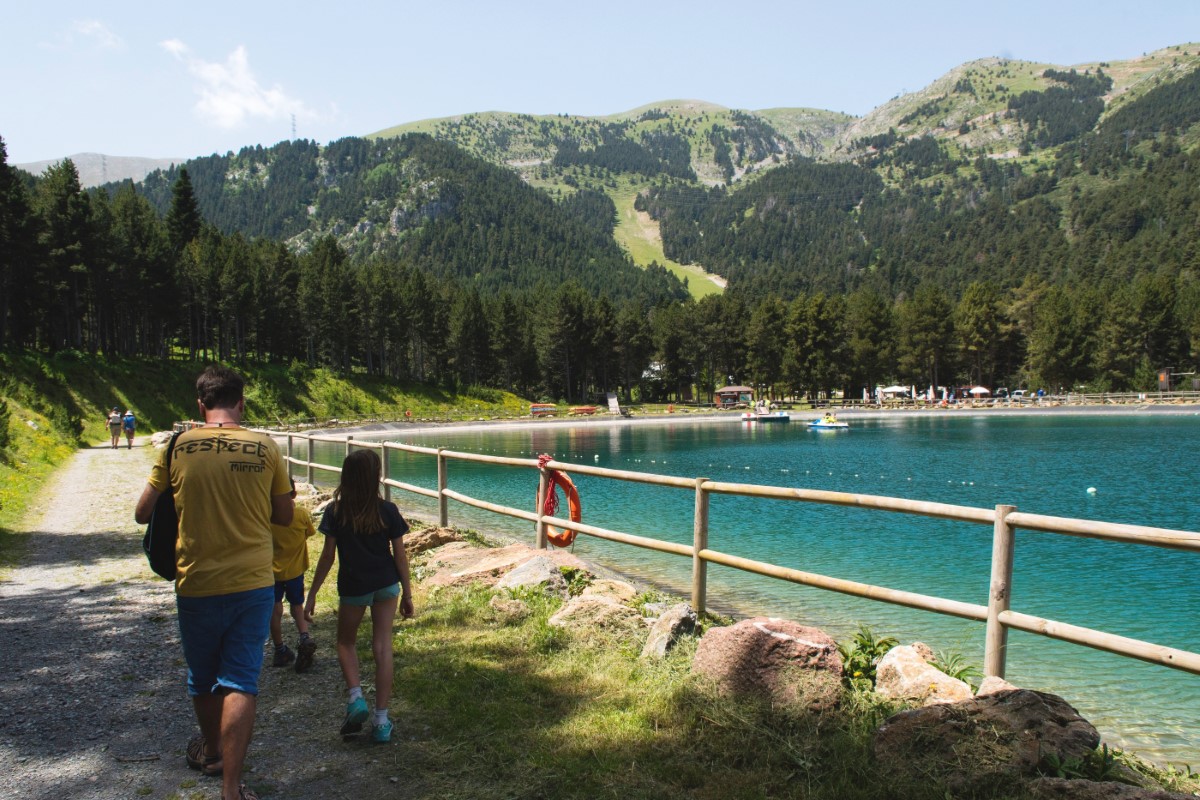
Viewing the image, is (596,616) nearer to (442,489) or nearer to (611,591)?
(611,591)

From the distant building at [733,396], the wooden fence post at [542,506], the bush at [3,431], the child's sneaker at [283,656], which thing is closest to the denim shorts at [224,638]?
the child's sneaker at [283,656]

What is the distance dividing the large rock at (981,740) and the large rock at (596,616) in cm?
269

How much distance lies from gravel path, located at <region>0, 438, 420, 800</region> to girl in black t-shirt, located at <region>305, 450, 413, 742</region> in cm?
44

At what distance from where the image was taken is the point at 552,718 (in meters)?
4.66

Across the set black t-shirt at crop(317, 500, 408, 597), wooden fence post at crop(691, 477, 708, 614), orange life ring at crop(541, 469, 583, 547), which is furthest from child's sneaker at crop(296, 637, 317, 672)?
orange life ring at crop(541, 469, 583, 547)

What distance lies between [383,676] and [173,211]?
91.3 metres

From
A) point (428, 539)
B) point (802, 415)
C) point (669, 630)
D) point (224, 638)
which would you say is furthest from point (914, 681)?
point (802, 415)

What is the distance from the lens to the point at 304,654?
5711mm

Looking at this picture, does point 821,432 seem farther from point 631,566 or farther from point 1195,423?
point 631,566

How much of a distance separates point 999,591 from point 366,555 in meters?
3.94

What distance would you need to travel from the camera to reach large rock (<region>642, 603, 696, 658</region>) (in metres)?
5.54

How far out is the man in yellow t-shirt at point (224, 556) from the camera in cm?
344

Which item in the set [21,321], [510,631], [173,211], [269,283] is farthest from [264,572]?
[173,211]

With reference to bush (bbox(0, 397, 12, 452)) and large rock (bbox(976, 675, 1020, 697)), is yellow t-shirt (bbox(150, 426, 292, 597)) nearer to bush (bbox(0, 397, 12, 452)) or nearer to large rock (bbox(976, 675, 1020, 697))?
large rock (bbox(976, 675, 1020, 697))
